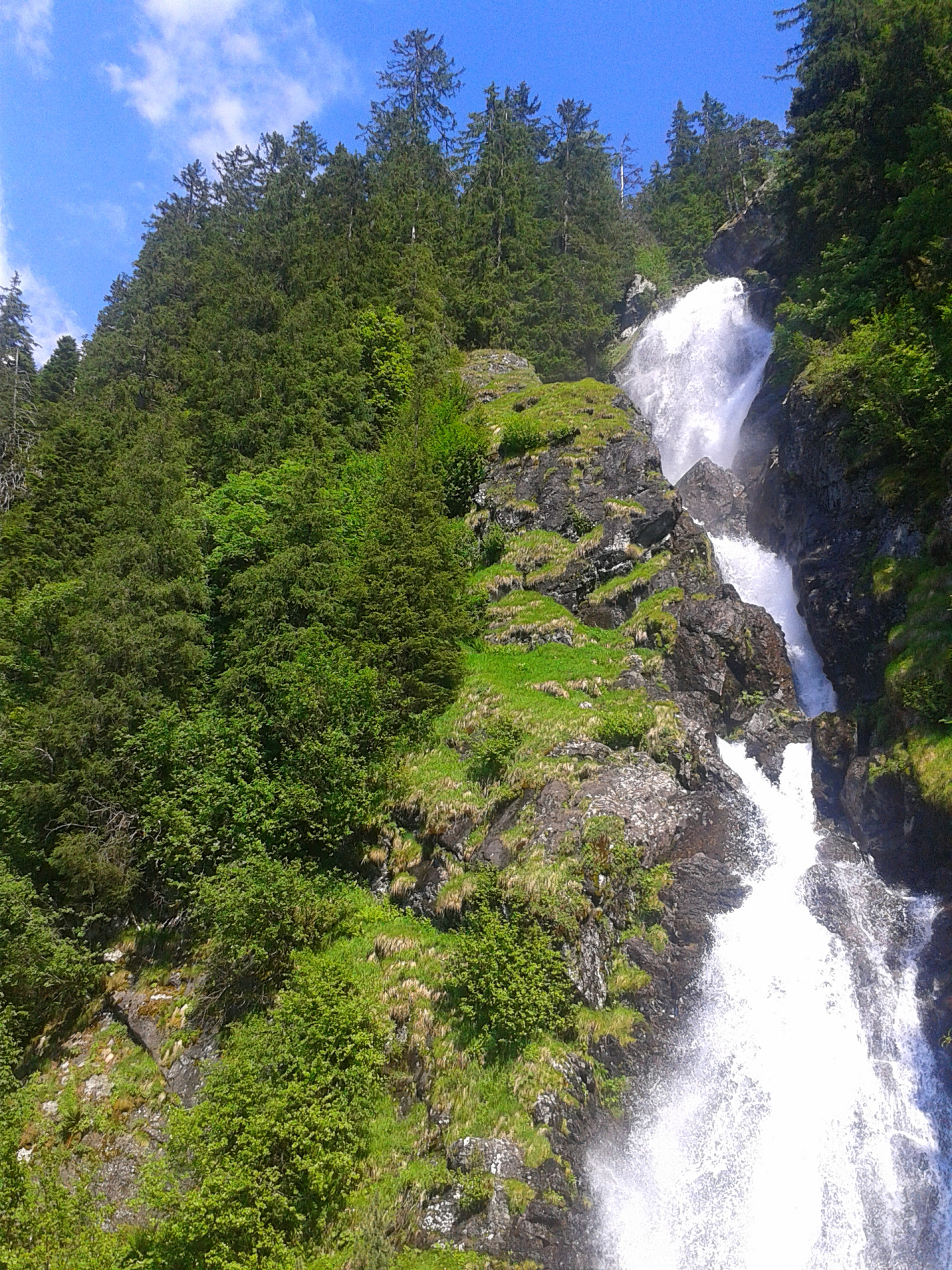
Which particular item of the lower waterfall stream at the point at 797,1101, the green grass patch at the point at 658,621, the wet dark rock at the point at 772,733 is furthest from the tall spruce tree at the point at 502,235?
the lower waterfall stream at the point at 797,1101

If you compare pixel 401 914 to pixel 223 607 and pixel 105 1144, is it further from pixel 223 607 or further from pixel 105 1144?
pixel 223 607

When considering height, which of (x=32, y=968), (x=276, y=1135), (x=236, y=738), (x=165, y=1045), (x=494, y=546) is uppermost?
(x=494, y=546)

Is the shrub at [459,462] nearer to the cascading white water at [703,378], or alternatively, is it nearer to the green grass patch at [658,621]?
the green grass patch at [658,621]

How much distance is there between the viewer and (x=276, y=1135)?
11188mm

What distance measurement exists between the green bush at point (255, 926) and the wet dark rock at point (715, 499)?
24.1 metres

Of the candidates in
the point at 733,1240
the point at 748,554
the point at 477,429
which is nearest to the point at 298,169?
the point at 477,429

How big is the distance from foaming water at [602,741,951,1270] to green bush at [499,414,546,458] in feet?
67.9

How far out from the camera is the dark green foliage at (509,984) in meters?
12.8

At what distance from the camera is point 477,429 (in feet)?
107

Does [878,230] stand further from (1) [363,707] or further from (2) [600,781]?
(1) [363,707]

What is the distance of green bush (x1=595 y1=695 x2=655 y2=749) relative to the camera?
1819 centimetres

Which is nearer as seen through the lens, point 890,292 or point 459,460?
point 890,292

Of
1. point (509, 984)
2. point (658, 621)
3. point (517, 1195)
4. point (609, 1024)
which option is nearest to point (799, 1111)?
point (609, 1024)

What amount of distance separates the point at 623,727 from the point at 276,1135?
11380mm
